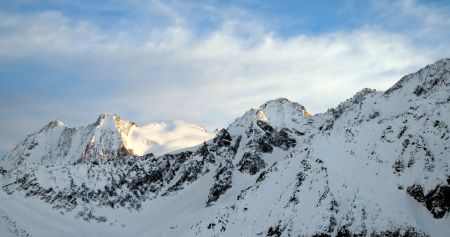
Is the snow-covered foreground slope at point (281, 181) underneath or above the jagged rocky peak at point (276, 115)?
underneath

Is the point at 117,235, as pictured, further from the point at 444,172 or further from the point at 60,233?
the point at 444,172

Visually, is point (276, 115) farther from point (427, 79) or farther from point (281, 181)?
point (281, 181)

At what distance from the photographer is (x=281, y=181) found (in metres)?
92.6

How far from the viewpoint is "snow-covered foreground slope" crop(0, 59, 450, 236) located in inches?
2821

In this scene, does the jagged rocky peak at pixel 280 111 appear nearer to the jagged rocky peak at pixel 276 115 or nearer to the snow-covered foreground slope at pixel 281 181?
the jagged rocky peak at pixel 276 115

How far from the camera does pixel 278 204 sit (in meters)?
85.7

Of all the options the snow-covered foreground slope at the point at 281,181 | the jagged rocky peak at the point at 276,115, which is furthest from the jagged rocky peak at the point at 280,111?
the snow-covered foreground slope at the point at 281,181

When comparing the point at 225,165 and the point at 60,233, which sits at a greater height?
the point at 225,165

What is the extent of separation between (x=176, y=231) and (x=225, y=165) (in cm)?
→ 3038

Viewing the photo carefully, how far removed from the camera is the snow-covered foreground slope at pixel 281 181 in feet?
235

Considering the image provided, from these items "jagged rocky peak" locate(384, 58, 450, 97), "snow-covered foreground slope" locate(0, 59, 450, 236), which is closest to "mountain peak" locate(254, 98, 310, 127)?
"snow-covered foreground slope" locate(0, 59, 450, 236)

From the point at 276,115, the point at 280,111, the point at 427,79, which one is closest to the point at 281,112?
the point at 280,111

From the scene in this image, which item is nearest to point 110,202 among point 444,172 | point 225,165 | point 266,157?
point 225,165

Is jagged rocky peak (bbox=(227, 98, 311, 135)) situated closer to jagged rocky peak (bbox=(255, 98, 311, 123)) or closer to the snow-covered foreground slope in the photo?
jagged rocky peak (bbox=(255, 98, 311, 123))
